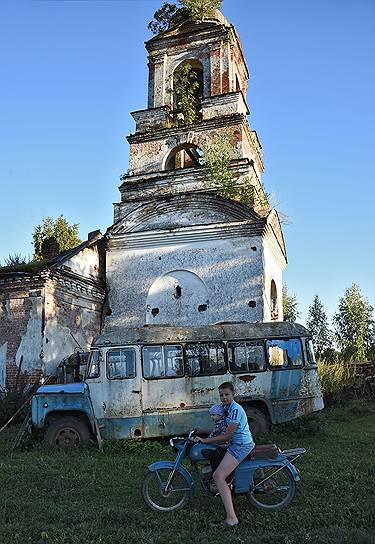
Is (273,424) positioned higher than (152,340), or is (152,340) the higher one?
(152,340)

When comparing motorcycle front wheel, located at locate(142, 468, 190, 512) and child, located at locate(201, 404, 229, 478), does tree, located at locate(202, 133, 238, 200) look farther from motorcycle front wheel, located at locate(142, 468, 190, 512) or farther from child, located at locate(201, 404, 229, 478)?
motorcycle front wheel, located at locate(142, 468, 190, 512)

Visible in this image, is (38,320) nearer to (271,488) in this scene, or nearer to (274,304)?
(274,304)

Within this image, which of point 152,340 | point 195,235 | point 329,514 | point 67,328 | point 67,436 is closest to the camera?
point 329,514

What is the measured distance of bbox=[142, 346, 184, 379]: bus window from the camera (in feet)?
35.7

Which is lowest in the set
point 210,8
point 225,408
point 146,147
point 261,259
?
point 225,408

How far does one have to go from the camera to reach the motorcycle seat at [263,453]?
615 cm

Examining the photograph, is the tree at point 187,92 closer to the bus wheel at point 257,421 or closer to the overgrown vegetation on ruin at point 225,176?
the overgrown vegetation on ruin at point 225,176

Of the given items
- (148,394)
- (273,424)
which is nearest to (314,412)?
(273,424)

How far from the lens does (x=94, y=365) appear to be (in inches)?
424

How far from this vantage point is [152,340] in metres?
11.1

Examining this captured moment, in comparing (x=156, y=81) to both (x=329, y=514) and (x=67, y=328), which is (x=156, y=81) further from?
(x=329, y=514)

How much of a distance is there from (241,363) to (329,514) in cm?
548

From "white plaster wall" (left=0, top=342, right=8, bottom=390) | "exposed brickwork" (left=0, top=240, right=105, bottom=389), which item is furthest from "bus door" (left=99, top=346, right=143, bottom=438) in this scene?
"white plaster wall" (left=0, top=342, right=8, bottom=390)

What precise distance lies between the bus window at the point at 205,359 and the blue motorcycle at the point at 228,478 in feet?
15.4
